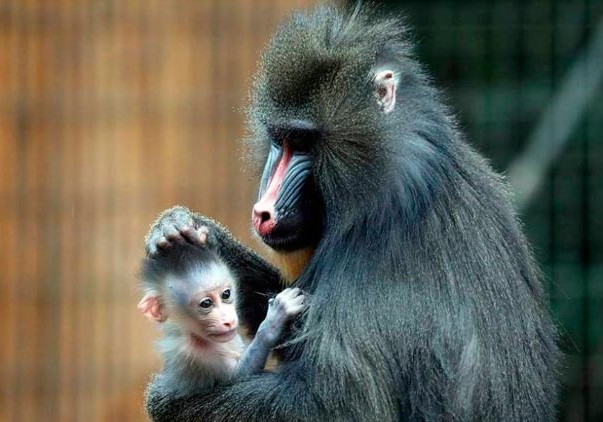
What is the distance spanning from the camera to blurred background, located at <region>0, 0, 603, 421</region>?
1034 centimetres

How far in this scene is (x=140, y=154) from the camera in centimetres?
1042

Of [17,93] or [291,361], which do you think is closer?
[291,361]

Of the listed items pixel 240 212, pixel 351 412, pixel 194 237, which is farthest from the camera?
pixel 240 212

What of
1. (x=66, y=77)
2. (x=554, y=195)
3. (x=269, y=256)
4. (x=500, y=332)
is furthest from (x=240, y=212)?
(x=500, y=332)

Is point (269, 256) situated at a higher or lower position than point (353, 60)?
lower

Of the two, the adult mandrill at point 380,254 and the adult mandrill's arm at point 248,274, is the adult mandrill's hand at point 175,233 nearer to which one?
the adult mandrill at point 380,254

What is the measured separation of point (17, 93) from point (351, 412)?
5556mm

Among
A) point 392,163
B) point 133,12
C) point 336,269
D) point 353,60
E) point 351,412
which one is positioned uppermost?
point 133,12

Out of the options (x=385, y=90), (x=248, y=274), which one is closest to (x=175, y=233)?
(x=248, y=274)

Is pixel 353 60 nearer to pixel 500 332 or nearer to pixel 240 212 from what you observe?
pixel 500 332

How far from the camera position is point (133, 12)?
10.4 meters

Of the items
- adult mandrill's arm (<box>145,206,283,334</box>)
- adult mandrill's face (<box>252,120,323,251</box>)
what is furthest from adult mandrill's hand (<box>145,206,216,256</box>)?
adult mandrill's face (<box>252,120,323,251</box>)

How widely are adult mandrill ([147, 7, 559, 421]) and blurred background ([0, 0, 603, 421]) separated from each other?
417 cm

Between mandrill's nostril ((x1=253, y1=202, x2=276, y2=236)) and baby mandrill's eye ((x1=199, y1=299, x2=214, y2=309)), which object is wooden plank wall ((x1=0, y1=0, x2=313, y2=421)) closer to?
baby mandrill's eye ((x1=199, y1=299, x2=214, y2=309))
